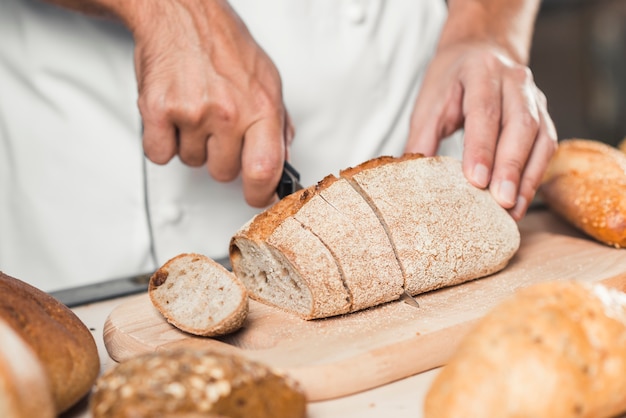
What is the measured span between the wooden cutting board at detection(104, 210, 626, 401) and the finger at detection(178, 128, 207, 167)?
1.47 ft

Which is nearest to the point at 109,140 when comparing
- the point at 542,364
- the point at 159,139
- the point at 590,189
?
the point at 159,139

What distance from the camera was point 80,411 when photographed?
1257 mm

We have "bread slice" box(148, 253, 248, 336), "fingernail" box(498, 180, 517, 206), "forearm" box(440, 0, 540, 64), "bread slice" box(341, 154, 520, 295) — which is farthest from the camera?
"forearm" box(440, 0, 540, 64)

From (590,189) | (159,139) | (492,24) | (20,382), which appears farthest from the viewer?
(492,24)

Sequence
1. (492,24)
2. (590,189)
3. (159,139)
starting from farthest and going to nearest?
1. (492,24)
2. (590,189)
3. (159,139)

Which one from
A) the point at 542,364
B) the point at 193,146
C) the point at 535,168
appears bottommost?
the point at 535,168

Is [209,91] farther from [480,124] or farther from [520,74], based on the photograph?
[520,74]

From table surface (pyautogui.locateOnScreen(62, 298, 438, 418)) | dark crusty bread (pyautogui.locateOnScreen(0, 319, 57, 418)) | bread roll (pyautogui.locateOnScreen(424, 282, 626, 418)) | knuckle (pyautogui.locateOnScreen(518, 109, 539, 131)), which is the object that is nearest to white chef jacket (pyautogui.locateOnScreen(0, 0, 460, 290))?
knuckle (pyautogui.locateOnScreen(518, 109, 539, 131))

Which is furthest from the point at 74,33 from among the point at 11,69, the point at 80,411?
the point at 80,411

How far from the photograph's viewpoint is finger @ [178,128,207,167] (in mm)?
1945

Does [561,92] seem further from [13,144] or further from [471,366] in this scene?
[471,366]

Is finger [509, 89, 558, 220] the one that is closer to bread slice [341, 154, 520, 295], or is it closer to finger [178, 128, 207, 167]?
bread slice [341, 154, 520, 295]

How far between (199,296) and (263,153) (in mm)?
472

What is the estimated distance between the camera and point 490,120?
2.09m
